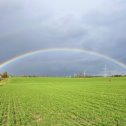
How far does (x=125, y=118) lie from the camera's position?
59.3ft

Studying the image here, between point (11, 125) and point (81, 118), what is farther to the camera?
point (81, 118)

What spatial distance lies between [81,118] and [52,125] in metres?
3.07

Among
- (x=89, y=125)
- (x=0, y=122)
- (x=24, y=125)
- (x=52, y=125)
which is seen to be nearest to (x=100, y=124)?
(x=89, y=125)

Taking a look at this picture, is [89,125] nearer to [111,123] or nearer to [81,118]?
[111,123]

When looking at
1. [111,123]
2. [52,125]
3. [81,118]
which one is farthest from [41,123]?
[111,123]

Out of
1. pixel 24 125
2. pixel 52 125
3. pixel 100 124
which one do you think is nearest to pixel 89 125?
pixel 100 124

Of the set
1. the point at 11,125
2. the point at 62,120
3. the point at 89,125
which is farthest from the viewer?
the point at 62,120

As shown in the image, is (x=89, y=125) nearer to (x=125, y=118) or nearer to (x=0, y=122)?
(x=125, y=118)

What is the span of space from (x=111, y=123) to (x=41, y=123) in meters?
4.56

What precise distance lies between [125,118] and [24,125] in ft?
21.9

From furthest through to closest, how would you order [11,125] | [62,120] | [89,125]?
[62,120] < [11,125] < [89,125]

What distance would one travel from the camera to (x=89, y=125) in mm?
16297

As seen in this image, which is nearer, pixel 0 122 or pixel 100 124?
pixel 100 124

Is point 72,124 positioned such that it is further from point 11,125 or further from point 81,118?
point 11,125
